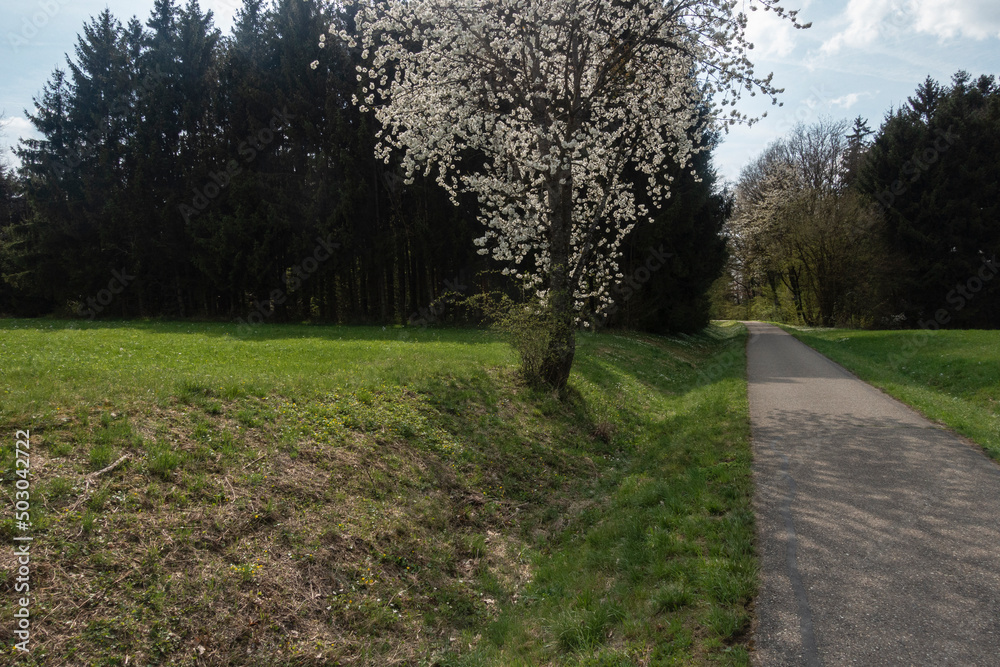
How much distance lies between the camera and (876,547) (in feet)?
14.4

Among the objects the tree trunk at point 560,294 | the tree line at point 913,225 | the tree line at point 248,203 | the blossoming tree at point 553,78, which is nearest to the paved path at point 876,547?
the tree trunk at point 560,294

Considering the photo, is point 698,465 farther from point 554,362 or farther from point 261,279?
point 261,279

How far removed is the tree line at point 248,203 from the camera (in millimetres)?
22875

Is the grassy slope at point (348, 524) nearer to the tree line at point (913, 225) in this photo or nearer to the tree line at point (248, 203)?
the tree line at point (248, 203)

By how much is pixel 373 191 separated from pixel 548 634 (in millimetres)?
21666

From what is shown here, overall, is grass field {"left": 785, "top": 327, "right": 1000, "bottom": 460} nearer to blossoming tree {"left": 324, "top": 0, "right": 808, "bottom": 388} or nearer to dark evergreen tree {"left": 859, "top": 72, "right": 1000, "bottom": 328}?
blossoming tree {"left": 324, "top": 0, "right": 808, "bottom": 388}

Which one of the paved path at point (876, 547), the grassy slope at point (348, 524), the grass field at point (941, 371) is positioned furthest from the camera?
the grass field at point (941, 371)

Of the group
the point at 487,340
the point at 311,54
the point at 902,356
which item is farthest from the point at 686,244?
the point at 311,54

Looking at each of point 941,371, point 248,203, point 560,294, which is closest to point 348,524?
point 560,294

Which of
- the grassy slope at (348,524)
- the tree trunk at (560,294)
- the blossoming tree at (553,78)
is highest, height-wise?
the blossoming tree at (553,78)

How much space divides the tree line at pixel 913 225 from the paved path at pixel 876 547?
26.7m

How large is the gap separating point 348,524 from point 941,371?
16.6m

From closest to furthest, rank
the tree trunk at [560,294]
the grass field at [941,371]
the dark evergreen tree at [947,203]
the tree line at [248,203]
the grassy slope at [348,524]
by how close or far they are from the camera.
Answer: the grassy slope at [348,524] → the grass field at [941,371] → the tree trunk at [560,294] → the tree line at [248,203] → the dark evergreen tree at [947,203]

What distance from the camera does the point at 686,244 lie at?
81.0 ft
